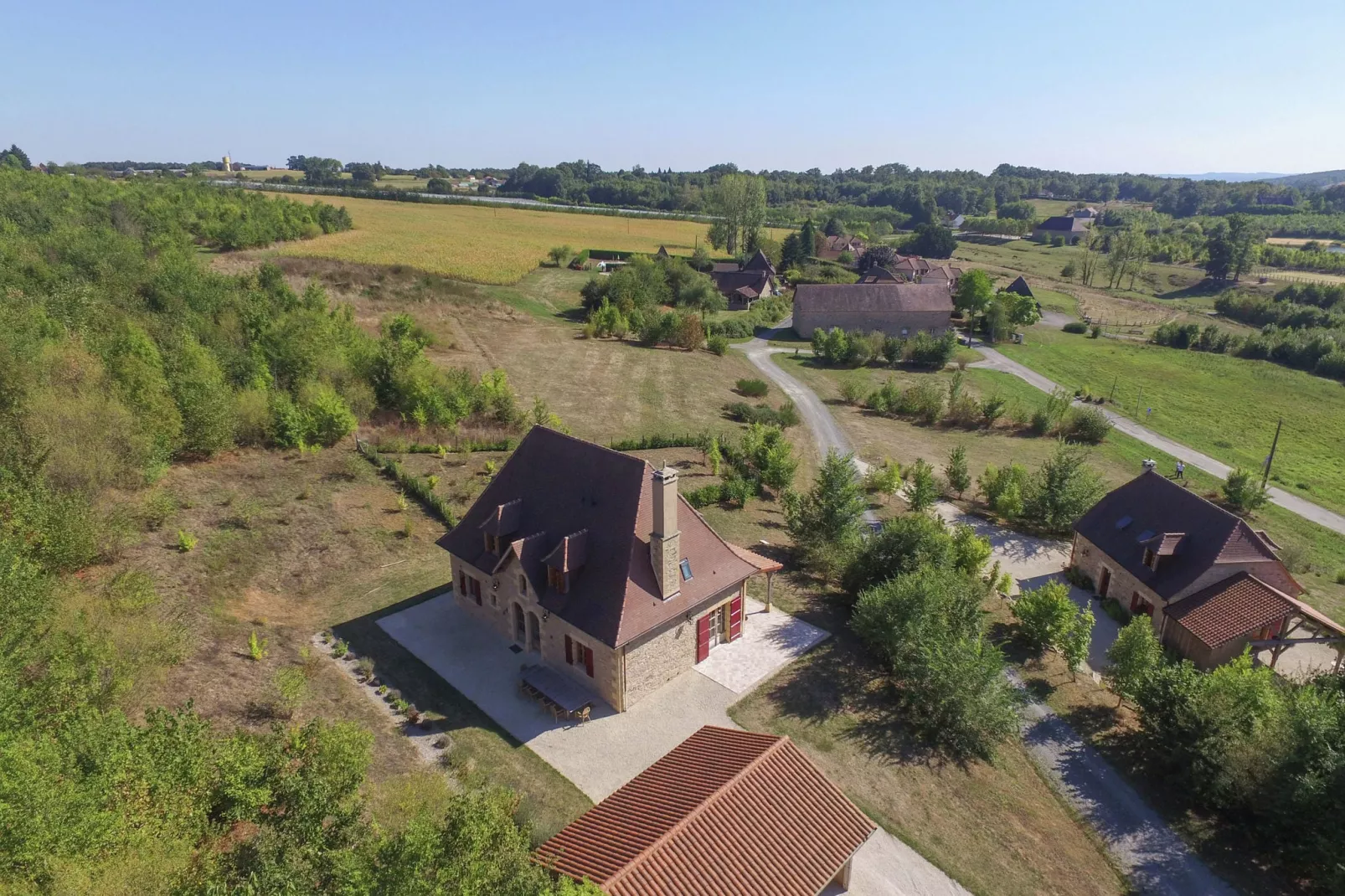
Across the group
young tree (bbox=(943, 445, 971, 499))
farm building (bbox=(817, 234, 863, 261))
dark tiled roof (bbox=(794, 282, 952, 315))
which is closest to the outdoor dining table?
young tree (bbox=(943, 445, 971, 499))

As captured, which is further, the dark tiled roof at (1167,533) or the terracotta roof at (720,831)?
the dark tiled roof at (1167,533)

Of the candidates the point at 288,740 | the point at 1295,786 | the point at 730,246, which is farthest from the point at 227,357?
the point at 730,246

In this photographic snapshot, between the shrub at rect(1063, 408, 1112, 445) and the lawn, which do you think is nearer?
the lawn

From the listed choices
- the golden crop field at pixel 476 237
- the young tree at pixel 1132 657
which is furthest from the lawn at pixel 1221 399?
the golden crop field at pixel 476 237

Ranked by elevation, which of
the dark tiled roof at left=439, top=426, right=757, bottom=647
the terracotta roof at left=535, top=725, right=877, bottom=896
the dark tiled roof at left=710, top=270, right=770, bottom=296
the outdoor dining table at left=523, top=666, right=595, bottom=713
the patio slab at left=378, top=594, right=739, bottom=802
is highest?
the dark tiled roof at left=710, top=270, right=770, bottom=296

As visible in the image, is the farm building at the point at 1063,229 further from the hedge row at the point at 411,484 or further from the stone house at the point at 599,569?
the stone house at the point at 599,569

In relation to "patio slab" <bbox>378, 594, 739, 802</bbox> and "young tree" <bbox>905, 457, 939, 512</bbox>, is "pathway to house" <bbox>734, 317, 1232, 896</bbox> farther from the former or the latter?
"young tree" <bbox>905, 457, 939, 512</bbox>
